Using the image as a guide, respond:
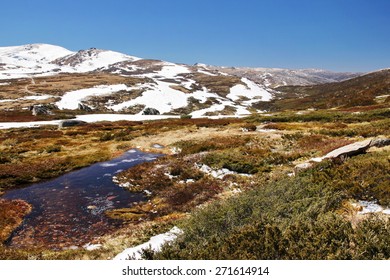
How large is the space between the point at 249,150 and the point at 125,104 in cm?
9634

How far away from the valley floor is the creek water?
2.13 ft

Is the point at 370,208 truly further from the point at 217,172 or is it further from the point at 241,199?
the point at 217,172

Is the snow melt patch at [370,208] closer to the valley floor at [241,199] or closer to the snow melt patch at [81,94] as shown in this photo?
the valley floor at [241,199]

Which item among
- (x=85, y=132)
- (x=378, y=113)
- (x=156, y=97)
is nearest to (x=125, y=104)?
(x=156, y=97)

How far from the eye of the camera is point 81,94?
122375 mm

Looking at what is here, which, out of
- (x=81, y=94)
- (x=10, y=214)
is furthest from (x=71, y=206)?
(x=81, y=94)

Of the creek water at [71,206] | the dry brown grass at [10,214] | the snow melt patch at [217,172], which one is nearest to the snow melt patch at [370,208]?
the snow melt patch at [217,172]

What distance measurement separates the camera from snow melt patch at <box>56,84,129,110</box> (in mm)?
103762

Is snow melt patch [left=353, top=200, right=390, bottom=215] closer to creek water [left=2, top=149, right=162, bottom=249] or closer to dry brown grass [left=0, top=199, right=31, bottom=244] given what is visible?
creek water [left=2, top=149, right=162, bottom=249]

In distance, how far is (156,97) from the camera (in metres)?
129

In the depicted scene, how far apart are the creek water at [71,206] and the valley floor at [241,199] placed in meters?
0.65

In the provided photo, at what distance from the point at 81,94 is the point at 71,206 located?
377ft

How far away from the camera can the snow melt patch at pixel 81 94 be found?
10376 centimetres
